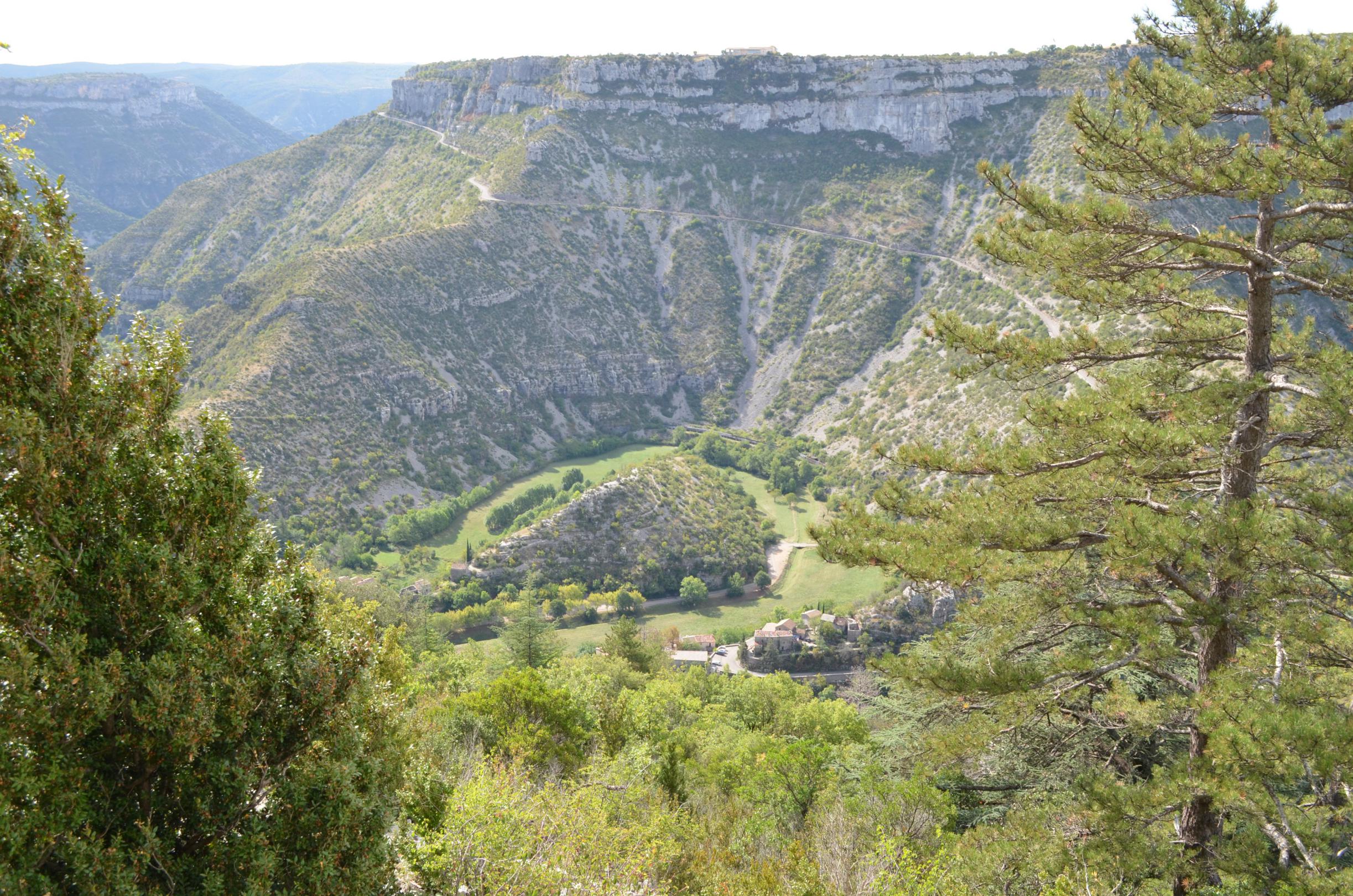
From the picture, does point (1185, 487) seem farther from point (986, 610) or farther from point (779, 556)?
point (779, 556)

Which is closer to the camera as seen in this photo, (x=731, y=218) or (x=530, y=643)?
(x=530, y=643)

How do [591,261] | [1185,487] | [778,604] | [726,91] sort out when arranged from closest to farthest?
[1185,487], [778,604], [591,261], [726,91]

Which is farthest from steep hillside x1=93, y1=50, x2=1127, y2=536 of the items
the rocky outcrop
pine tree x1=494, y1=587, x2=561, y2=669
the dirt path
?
pine tree x1=494, y1=587, x2=561, y2=669

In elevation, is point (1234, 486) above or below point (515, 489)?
above

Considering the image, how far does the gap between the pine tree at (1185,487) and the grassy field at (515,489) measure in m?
73.4

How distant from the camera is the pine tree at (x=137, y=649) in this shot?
22.8 ft

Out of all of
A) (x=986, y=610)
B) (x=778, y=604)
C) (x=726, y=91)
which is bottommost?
(x=778, y=604)

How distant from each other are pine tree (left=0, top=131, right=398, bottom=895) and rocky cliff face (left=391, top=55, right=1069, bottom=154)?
458 ft

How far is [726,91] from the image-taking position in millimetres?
147500

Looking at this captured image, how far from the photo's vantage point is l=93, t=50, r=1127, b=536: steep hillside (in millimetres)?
88938

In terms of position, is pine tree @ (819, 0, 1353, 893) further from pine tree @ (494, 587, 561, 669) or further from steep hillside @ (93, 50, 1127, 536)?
steep hillside @ (93, 50, 1127, 536)

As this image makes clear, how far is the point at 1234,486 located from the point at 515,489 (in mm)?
89332

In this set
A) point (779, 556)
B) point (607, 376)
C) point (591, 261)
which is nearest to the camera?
point (779, 556)

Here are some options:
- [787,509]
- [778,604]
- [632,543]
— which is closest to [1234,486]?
[778,604]
